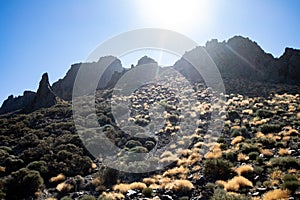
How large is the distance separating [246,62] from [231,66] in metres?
3.72

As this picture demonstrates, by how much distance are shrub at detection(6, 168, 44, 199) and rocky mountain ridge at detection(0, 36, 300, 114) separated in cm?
3597

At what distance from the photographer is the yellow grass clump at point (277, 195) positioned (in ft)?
35.1

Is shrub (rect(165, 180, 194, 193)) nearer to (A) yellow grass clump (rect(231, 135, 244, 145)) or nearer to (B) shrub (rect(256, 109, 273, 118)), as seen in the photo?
(A) yellow grass clump (rect(231, 135, 244, 145))

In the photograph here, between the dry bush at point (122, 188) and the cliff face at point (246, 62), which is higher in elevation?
the cliff face at point (246, 62)

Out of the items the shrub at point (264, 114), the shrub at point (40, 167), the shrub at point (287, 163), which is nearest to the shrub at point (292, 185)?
the shrub at point (287, 163)

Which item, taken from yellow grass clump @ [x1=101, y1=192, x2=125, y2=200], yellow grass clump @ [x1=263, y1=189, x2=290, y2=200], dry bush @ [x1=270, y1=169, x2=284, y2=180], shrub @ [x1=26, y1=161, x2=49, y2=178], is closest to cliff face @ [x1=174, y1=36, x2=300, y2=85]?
dry bush @ [x1=270, y1=169, x2=284, y2=180]

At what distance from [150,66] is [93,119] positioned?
175ft

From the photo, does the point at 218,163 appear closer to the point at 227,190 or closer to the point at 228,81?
the point at 227,190

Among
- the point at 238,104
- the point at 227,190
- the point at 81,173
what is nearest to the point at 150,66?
the point at 238,104

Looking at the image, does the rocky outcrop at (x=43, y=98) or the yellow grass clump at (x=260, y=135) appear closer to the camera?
the yellow grass clump at (x=260, y=135)

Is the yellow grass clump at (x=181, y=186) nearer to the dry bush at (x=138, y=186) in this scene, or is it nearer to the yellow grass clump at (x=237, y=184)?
the dry bush at (x=138, y=186)

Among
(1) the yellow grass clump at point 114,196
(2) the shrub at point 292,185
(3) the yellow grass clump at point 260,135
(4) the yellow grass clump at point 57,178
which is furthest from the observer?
(3) the yellow grass clump at point 260,135

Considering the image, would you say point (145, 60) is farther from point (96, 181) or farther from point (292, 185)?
point (292, 185)

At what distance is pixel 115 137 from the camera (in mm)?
29656
